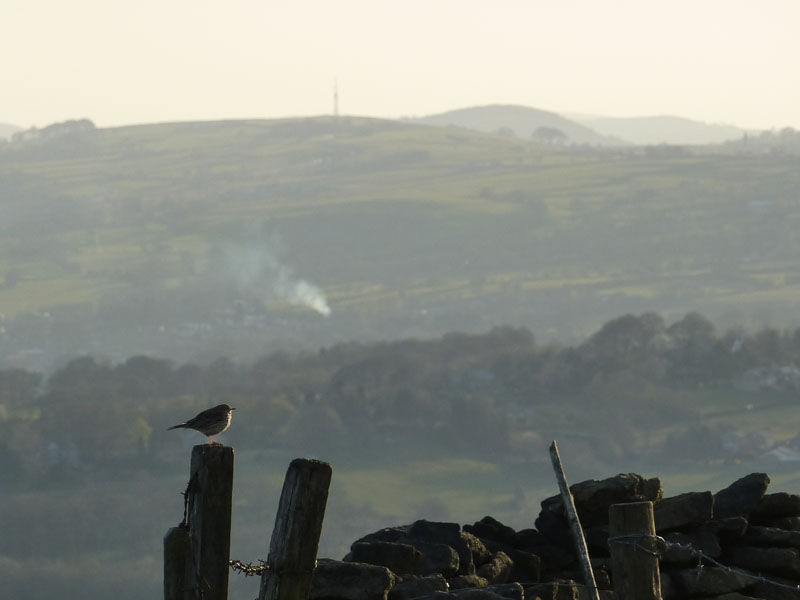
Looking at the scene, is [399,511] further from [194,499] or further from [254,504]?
[194,499]

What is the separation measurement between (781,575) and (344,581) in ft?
17.5

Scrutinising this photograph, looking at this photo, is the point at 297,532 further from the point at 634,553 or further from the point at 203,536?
the point at 634,553

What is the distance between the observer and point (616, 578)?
12547mm

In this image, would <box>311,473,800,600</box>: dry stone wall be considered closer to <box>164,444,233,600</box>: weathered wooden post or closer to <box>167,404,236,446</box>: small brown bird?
<box>167,404,236,446</box>: small brown bird

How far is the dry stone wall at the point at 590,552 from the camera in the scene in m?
14.5

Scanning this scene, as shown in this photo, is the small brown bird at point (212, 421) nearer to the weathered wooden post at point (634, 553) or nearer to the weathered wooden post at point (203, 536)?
the weathered wooden post at point (203, 536)

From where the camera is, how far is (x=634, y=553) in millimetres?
12469

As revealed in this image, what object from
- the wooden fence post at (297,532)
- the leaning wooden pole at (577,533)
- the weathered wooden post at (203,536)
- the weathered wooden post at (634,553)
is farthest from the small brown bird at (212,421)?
the weathered wooden post at (634,553)

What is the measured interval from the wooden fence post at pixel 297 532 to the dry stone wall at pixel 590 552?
3.44 meters

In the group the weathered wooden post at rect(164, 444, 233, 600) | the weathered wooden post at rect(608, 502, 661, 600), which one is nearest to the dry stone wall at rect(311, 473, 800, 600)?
the weathered wooden post at rect(608, 502, 661, 600)

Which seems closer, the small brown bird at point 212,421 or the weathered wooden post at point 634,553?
the weathered wooden post at point 634,553

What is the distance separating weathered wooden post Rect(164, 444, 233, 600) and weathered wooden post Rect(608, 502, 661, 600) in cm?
374

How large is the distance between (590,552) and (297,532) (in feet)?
21.0

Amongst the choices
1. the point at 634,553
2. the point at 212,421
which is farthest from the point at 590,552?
the point at 212,421
